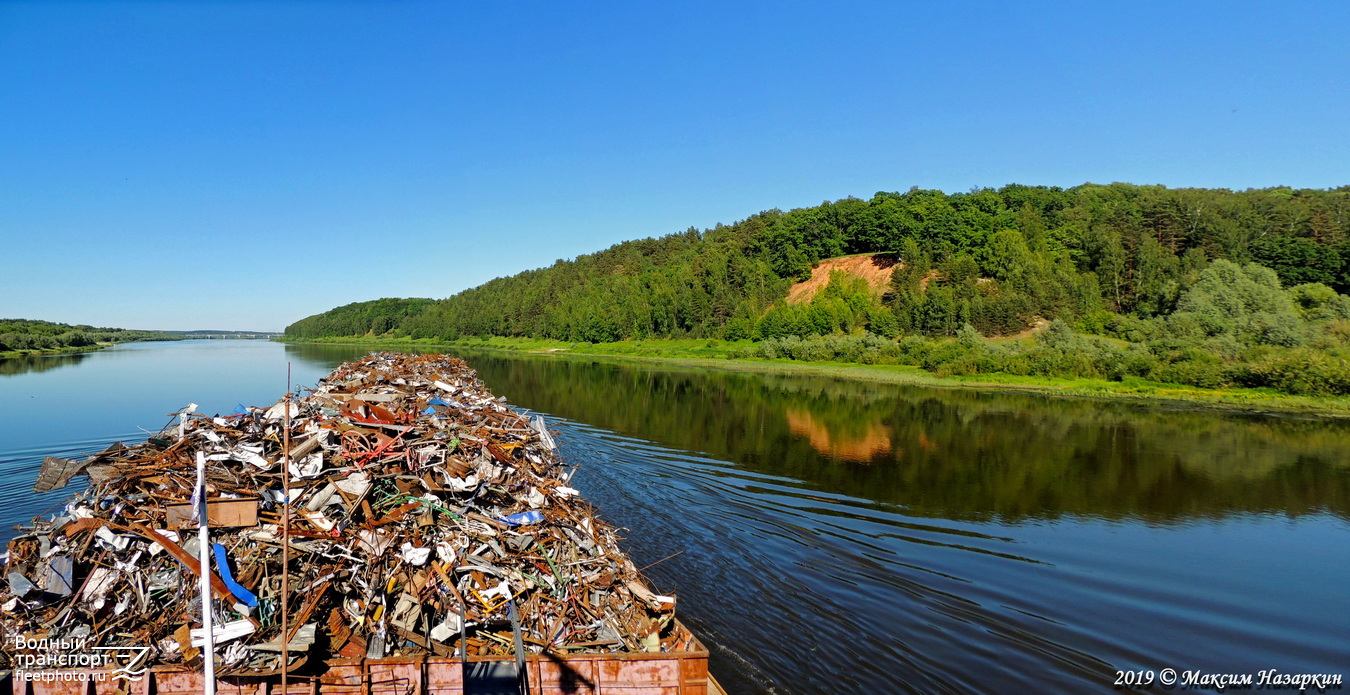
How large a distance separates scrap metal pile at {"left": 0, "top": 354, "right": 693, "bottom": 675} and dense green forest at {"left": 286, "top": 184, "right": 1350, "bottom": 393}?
46833mm

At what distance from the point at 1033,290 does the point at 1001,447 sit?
5742cm

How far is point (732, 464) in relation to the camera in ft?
68.2

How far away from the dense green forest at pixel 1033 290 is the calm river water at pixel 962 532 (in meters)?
17.4

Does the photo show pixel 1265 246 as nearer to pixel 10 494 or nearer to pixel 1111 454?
pixel 1111 454

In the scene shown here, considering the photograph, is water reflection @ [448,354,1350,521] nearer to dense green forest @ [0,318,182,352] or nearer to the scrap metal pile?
the scrap metal pile

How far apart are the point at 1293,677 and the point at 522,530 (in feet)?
35.7

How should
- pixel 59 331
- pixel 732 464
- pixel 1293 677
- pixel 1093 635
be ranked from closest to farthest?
pixel 1293 677, pixel 1093 635, pixel 732 464, pixel 59 331

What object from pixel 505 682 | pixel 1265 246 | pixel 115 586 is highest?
pixel 1265 246

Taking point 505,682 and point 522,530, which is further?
point 522,530

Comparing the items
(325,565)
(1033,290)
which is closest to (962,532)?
(325,565)

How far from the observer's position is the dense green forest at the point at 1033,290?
152 ft

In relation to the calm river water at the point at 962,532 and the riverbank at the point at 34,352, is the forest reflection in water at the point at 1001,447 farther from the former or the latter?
the riverbank at the point at 34,352

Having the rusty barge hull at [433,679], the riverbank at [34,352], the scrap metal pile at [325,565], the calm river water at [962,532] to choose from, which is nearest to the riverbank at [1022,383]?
the calm river water at [962,532]

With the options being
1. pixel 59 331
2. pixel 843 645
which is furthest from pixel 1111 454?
pixel 59 331
